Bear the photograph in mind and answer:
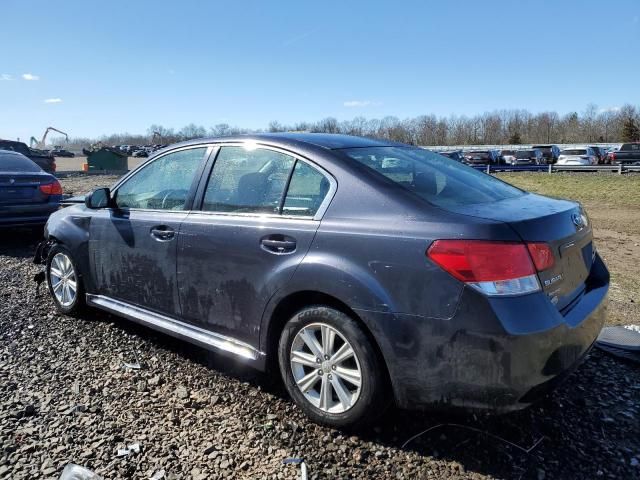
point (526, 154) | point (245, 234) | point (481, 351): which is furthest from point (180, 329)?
point (526, 154)

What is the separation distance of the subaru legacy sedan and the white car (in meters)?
32.5

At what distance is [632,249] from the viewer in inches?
334

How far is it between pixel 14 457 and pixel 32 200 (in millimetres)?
6364

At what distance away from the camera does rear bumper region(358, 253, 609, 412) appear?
236 cm

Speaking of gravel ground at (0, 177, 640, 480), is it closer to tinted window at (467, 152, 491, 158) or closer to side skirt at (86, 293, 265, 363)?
side skirt at (86, 293, 265, 363)

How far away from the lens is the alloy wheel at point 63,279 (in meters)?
4.70

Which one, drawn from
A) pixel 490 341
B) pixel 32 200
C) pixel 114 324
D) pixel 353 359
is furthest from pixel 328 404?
pixel 32 200

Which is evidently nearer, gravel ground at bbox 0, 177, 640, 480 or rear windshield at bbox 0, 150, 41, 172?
gravel ground at bbox 0, 177, 640, 480

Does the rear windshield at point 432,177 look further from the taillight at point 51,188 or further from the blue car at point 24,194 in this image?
the taillight at point 51,188

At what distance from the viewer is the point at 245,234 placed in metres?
3.18

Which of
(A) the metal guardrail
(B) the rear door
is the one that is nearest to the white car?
(A) the metal guardrail

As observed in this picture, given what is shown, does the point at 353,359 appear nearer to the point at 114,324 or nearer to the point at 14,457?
the point at 14,457

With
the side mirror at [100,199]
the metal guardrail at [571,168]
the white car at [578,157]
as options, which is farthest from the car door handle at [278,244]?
the white car at [578,157]

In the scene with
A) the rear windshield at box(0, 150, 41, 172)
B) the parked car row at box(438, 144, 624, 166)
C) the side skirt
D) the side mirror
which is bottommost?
the parked car row at box(438, 144, 624, 166)
